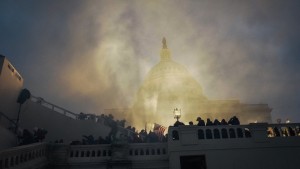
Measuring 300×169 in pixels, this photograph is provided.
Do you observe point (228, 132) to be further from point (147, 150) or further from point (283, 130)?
point (147, 150)

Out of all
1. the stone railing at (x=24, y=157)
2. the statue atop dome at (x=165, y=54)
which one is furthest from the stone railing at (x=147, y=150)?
the statue atop dome at (x=165, y=54)

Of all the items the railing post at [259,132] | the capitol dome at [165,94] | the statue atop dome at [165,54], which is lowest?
the railing post at [259,132]

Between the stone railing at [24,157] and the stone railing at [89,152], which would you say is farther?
the stone railing at [89,152]

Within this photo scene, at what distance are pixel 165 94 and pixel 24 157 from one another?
158 feet

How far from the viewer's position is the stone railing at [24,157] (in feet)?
38.8

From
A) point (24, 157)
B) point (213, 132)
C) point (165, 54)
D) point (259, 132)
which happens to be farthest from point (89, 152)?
point (165, 54)

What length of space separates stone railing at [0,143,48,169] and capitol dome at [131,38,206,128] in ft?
127

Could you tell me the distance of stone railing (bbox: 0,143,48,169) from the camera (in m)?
11.8

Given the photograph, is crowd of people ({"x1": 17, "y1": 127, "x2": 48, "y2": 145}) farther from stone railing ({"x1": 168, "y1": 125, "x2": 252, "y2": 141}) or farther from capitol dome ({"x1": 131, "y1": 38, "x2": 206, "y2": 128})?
capitol dome ({"x1": 131, "y1": 38, "x2": 206, "y2": 128})

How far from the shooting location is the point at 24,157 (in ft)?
44.3

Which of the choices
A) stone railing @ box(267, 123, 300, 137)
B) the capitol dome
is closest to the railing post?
stone railing @ box(267, 123, 300, 137)

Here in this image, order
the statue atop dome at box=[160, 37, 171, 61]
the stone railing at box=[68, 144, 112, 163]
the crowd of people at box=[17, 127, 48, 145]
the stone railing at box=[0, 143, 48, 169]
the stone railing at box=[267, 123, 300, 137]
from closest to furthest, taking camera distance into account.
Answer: the stone railing at box=[0, 143, 48, 169] → the stone railing at box=[267, 123, 300, 137] → the stone railing at box=[68, 144, 112, 163] → the crowd of people at box=[17, 127, 48, 145] → the statue atop dome at box=[160, 37, 171, 61]

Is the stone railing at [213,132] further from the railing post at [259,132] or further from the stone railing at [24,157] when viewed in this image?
the stone railing at [24,157]

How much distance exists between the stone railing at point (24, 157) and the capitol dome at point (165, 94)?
38.7 m
